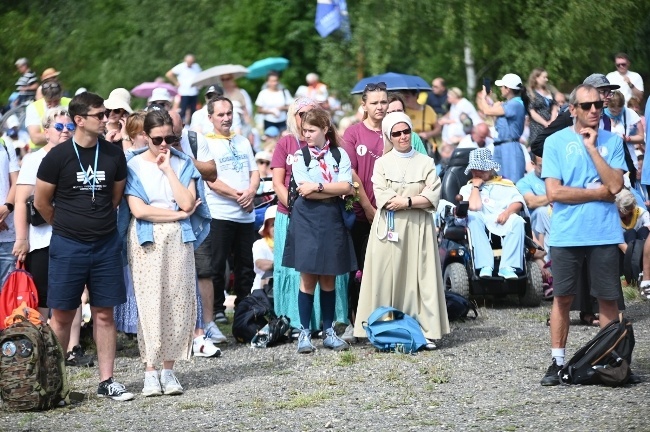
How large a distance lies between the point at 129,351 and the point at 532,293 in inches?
162

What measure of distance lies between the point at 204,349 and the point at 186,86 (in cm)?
1441

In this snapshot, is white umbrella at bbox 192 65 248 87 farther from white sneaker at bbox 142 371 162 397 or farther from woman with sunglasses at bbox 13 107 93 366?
white sneaker at bbox 142 371 162 397

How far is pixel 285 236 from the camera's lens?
35.7 ft

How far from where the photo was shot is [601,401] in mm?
8016

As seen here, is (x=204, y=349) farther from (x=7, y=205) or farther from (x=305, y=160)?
(x=7, y=205)

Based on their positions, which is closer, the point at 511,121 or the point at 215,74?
the point at 511,121

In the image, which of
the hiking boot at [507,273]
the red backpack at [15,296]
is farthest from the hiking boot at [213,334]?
the hiking boot at [507,273]

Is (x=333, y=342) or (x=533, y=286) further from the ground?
(x=533, y=286)

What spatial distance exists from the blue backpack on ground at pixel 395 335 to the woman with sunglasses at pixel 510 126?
6510mm

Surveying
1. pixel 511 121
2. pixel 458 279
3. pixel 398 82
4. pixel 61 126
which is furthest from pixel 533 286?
pixel 61 126

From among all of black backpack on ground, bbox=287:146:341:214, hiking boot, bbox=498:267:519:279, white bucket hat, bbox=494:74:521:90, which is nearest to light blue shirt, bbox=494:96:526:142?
white bucket hat, bbox=494:74:521:90

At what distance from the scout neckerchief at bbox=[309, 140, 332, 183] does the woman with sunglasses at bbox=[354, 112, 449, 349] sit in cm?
39

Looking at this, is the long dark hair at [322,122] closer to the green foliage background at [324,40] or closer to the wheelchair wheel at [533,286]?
the wheelchair wheel at [533,286]

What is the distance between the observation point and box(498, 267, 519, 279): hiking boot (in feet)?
40.9
